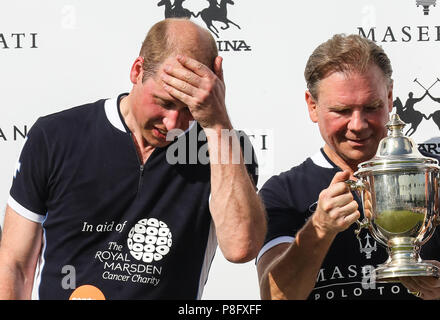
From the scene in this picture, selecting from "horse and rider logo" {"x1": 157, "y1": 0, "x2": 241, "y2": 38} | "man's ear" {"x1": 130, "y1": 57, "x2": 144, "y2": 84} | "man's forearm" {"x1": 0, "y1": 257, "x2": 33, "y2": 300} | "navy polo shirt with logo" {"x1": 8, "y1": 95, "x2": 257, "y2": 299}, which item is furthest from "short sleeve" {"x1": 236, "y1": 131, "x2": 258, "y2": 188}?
"man's forearm" {"x1": 0, "y1": 257, "x2": 33, "y2": 300}

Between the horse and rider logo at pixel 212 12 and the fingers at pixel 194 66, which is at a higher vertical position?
the horse and rider logo at pixel 212 12

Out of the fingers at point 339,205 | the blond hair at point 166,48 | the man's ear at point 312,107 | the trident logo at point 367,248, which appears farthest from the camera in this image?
the man's ear at point 312,107

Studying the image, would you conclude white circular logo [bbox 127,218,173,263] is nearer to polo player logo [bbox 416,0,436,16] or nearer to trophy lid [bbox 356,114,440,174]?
trophy lid [bbox 356,114,440,174]

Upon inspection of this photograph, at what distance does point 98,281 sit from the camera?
7.47 ft

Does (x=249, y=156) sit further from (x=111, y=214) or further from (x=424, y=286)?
(x=424, y=286)

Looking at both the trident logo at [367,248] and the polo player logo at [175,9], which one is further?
the polo player logo at [175,9]

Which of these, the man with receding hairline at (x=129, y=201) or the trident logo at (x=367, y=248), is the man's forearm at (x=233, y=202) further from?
the trident logo at (x=367, y=248)

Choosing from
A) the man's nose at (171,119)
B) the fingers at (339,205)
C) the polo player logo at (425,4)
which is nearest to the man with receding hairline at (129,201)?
the man's nose at (171,119)

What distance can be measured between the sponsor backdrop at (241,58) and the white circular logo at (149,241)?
0.43 metres

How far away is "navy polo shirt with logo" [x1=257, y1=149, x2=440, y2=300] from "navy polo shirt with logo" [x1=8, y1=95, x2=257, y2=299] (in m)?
0.23

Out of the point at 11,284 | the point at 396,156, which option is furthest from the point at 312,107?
the point at 11,284

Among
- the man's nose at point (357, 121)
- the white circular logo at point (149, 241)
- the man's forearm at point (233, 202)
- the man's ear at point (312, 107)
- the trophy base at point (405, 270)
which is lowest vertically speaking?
the trophy base at point (405, 270)

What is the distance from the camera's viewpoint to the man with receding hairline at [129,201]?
2260 mm

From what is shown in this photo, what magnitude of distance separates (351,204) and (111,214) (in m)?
0.69
